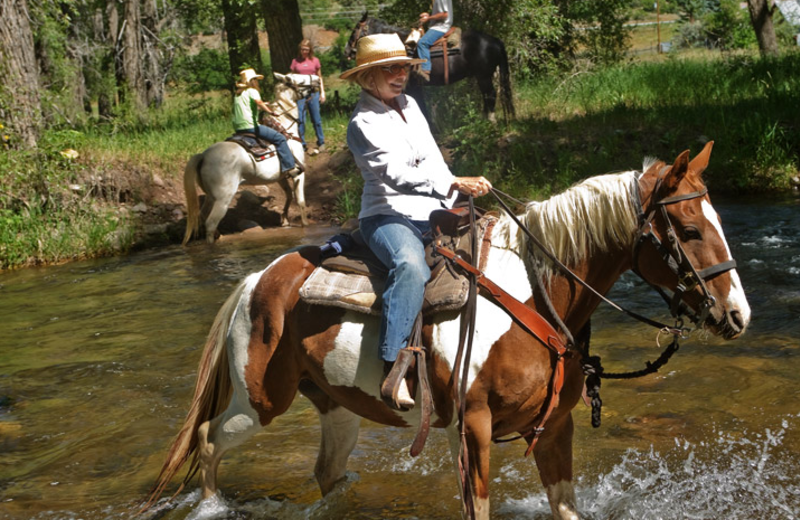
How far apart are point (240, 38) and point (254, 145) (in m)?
9.58

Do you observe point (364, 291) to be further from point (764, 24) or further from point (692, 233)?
point (764, 24)

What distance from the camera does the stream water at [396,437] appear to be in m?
4.65

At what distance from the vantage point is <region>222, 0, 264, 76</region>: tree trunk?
21.8m

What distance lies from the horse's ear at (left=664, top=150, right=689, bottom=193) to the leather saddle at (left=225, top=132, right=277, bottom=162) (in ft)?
36.8

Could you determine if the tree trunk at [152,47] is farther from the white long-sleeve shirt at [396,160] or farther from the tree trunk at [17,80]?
the white long-sleeve shirt at [396,160]

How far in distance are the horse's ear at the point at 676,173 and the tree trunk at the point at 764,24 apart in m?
15.6

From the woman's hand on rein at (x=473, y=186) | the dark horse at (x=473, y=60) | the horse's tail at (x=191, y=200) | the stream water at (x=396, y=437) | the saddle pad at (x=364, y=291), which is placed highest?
the dark horse at (x=473, y=60)

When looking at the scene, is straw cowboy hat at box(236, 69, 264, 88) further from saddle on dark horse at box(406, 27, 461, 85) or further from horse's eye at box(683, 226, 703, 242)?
horse's eye at box(683, 226, 703, 242)

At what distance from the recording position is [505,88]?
15094mm

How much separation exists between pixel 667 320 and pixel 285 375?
15.8 ft

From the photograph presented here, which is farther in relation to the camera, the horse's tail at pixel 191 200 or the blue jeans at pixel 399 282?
the horse's tail at pixel 191 200

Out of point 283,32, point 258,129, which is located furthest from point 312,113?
point 283,32

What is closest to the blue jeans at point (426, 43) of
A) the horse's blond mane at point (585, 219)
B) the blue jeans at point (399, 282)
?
the blue jeans at point (399, 282)

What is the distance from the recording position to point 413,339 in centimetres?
367
